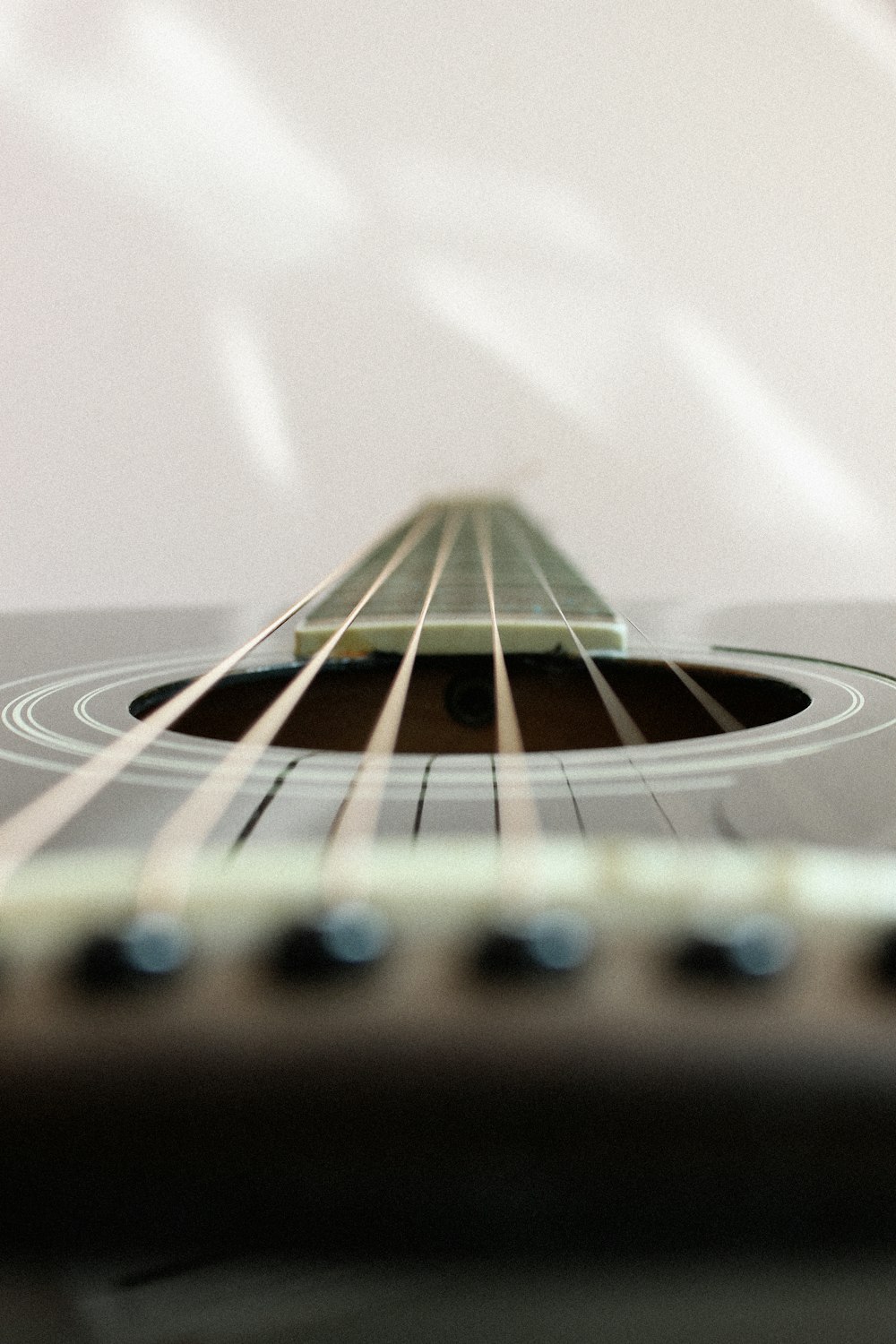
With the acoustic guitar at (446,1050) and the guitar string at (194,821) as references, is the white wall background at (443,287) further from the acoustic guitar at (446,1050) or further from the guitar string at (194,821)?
the acoustic guitar at (446,1050)

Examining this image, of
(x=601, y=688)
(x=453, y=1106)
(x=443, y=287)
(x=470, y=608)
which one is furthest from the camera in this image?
(x=443, y=287)

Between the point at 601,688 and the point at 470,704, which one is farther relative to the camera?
the point at 470,704

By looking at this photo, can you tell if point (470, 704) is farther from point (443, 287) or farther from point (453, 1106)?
point (443, 287)

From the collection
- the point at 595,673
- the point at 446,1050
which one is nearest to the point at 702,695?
the point at 595,673

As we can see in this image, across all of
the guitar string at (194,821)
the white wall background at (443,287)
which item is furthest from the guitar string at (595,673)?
the white wall background at (443,287)

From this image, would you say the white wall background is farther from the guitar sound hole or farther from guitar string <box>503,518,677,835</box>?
the guitar sound hole

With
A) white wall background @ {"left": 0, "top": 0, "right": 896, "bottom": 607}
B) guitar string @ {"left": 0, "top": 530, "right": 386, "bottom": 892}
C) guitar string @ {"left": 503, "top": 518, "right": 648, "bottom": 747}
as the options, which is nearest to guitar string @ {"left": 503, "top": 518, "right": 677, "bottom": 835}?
guitar string @ {"left": 503, "top": 518, "right": 648, "bottom": 747}
